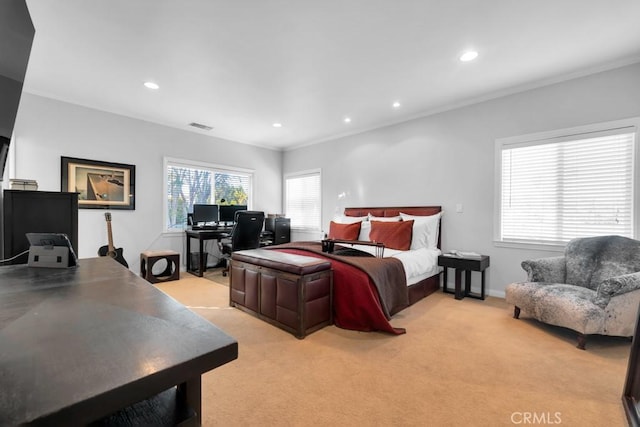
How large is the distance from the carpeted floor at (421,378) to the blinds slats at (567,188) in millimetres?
1174

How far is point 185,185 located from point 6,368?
5103 mm

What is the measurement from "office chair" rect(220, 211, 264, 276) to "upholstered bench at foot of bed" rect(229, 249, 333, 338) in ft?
4.37

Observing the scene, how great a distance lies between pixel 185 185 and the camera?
517cm

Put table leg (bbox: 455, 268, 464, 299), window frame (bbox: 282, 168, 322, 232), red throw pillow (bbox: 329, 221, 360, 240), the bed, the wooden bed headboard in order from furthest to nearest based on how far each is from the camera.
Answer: window frame (bbox: 282, 168, 322, 232) → red throw pillow (bbox: 329, 221, 360, 240) → the wooden bed headboard → table leg (bbox: 455, 268, 464, 299) → the bed

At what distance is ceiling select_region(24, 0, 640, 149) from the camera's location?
2.18m

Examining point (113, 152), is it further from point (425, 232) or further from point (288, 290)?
point (425, 232)

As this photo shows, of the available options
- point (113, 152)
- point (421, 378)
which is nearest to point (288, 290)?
point (421, 378)

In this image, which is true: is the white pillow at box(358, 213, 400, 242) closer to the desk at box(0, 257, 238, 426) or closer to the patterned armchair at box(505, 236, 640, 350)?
the patterned armchair at box(505, 236, 640, 350)

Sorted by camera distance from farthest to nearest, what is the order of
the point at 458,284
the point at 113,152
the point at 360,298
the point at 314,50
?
1. the point at 113,152
2. the point at 458,284
3. the point at 314,50
4. the point at 360,298

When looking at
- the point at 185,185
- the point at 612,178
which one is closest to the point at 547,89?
the point at 612,178

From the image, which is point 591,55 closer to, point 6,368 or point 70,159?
point 6,368

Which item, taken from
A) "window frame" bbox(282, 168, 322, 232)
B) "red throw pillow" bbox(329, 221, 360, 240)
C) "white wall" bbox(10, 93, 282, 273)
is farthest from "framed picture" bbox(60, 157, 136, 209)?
"red throw pillow" bbox(329, 221, 360, 240)

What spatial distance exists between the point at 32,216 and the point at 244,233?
8.76 feet

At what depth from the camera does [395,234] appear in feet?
13.1
